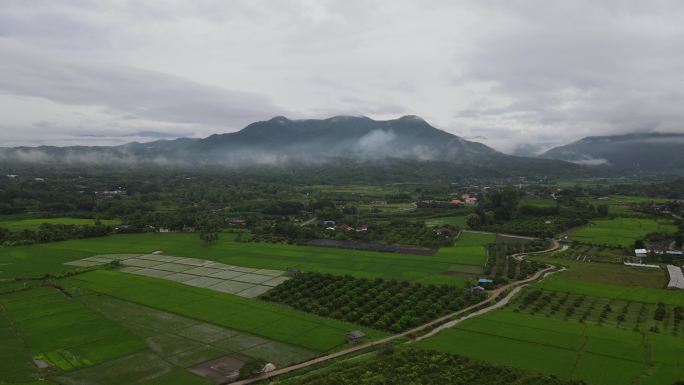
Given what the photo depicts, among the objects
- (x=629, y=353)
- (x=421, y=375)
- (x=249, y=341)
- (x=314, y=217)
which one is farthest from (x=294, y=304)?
(x=314, y=217)

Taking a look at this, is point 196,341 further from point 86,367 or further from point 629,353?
point 629,353

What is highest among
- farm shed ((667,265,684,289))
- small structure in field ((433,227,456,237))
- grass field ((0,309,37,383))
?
small structure in field ((433,227,456,237))

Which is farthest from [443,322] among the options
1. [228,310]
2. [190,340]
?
[190,340]

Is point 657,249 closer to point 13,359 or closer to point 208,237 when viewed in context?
point 208,237

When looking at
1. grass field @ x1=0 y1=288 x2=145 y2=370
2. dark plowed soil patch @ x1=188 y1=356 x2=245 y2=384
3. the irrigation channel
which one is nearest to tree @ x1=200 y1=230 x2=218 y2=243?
grass field @ x1=0 y1=288 x2=145 y2=370

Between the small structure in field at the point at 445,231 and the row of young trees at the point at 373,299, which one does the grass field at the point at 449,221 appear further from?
the row of young trees at the point at 373,299

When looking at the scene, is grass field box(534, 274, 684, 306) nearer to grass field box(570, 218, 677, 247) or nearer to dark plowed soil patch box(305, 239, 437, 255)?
dark plowed soil patch box(305, 239, 437, 255)

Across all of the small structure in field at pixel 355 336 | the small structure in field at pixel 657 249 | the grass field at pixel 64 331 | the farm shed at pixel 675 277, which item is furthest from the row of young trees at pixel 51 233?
the small structure in field at pixel 657 249
